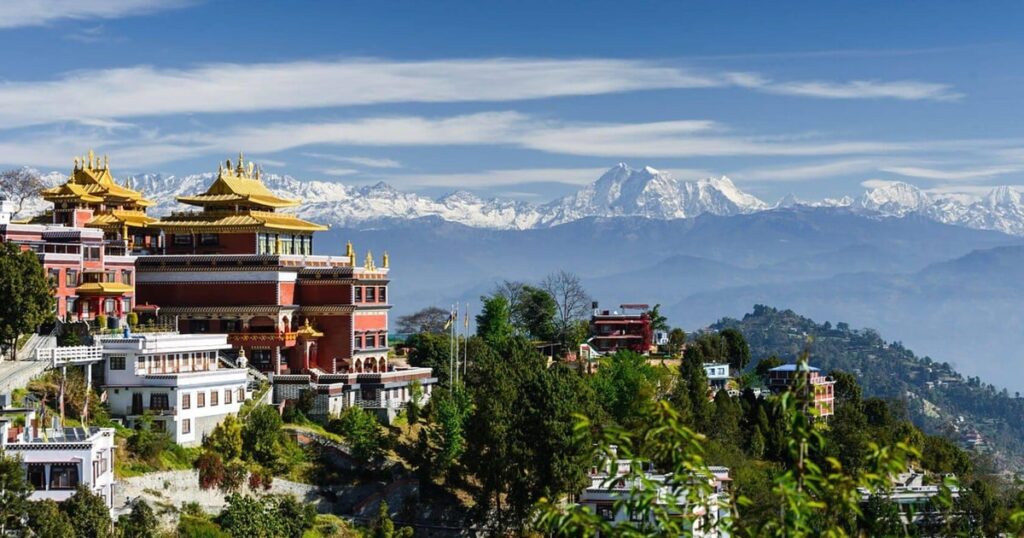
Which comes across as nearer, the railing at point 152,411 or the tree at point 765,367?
the railing at point 152,411

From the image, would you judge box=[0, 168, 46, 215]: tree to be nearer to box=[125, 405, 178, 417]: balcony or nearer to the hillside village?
the hillside village

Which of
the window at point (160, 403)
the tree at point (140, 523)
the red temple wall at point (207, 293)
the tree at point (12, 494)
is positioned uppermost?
the red temple wall at point (207, 293)

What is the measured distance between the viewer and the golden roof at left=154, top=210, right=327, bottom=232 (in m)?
98.9

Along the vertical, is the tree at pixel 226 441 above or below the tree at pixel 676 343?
below

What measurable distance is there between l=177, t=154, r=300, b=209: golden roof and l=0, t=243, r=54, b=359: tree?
808 inches

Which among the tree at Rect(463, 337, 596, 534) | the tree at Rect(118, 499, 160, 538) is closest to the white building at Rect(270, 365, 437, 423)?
the tree at Rect(463, 337, 596, 534)

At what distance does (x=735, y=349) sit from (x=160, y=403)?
79.1m

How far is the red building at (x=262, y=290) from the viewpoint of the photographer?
95750mm

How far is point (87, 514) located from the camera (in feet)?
208

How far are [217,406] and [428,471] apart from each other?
11.7m

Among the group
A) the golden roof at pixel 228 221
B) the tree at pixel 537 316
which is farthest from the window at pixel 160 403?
the tree at pixel 537 316

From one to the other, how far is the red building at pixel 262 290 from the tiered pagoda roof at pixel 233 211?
0.06 m

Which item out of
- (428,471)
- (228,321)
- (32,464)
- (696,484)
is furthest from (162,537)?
(696,484)

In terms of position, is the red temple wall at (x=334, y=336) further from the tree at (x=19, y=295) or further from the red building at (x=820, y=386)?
the red building at (x=820, y=386)
